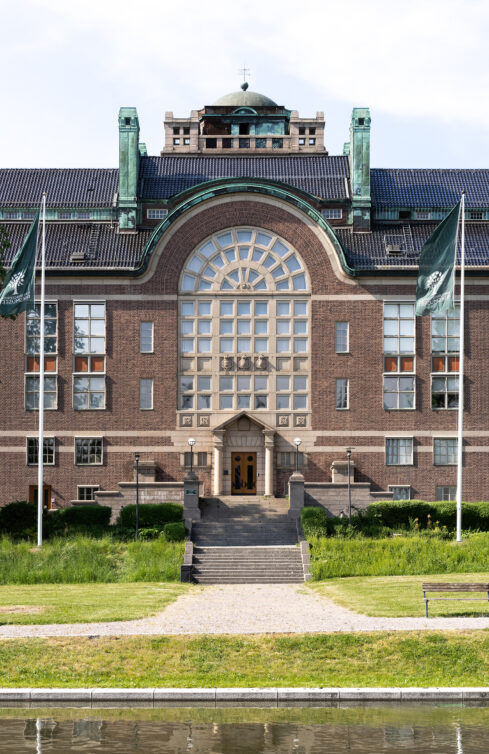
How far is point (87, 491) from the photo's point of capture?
5662cm

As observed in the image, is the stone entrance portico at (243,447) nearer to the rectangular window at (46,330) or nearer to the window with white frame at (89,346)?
the window with white frame at (89,346)

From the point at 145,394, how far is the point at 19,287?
13506mm

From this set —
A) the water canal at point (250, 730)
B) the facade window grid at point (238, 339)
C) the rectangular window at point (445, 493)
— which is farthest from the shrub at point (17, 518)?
the water canal at point (250, 730)

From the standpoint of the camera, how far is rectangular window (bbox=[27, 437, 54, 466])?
56562 millimetres

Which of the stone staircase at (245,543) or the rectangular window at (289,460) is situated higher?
the rectangular window at (289,460)

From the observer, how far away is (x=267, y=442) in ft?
186

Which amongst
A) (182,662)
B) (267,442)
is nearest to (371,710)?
(182,662)

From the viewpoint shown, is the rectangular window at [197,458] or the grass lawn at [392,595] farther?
the rectangular window at [197,458]

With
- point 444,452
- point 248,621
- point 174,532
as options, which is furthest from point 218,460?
point 248,621

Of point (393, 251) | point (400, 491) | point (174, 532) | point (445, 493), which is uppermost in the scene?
point (393, 251)

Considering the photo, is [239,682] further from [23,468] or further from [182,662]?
[23,468]

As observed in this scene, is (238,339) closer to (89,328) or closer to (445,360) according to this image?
(89,328)

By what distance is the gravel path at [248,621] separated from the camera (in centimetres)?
2661

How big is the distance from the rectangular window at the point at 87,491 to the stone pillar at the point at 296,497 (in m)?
11.0
